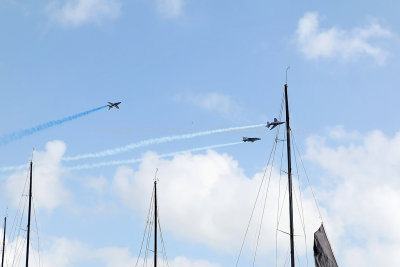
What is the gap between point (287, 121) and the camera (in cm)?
5944

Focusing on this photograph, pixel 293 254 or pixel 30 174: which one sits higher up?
pixel 30 174

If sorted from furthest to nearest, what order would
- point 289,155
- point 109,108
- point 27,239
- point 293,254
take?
point 109,108
point 27,239
point 289,155
point 293,254

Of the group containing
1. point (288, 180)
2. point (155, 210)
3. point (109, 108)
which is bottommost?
point (288, 180)

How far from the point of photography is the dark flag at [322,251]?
2152 inches

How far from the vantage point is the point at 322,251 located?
2168 inches

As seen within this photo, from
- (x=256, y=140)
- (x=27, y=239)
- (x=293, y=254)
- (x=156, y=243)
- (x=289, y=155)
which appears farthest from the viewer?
(x=256, y=140)

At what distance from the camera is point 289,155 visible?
57.2m

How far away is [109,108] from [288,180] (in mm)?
53308

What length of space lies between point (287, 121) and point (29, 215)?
37513mm

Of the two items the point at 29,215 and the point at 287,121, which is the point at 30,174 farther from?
the point at 287,121

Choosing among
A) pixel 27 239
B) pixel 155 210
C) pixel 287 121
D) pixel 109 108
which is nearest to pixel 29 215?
pixel 27 239

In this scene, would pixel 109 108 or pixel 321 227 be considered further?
pixel 109 108

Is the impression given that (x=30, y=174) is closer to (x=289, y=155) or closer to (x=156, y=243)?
(x=156, y=243)

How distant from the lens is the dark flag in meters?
54.7
